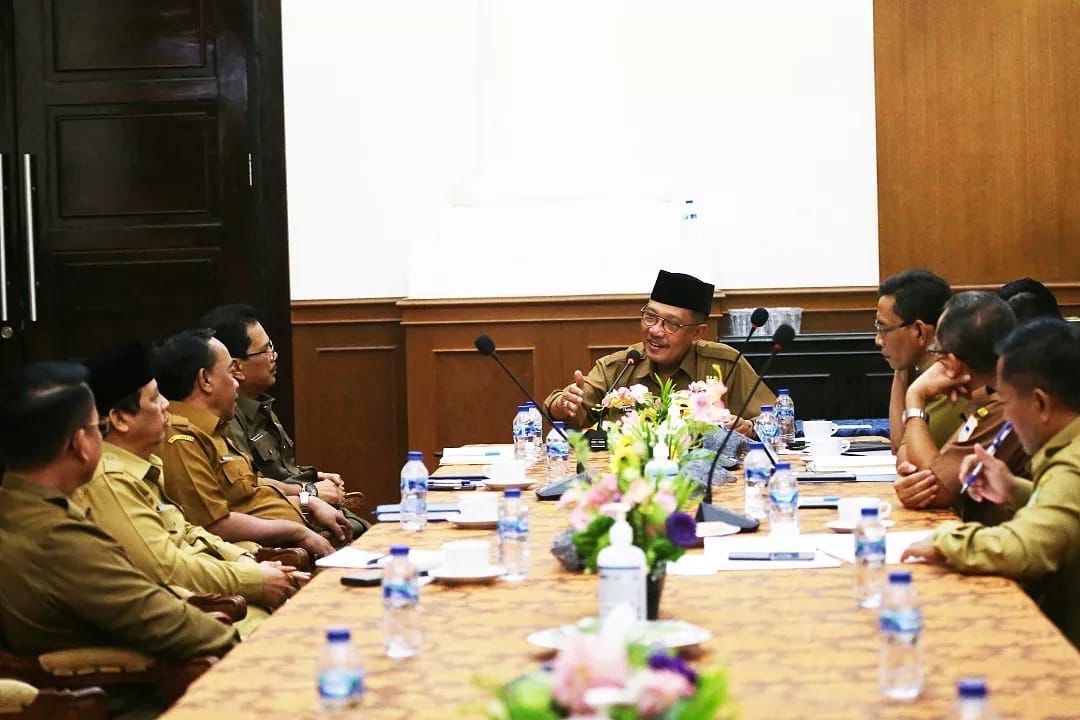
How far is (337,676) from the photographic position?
6.50ft

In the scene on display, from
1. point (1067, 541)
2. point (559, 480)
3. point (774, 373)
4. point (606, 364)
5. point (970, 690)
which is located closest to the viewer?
point (970, 690)

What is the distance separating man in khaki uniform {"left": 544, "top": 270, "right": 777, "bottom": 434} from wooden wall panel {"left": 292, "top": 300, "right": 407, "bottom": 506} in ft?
6.96

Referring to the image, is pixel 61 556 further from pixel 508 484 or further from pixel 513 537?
pixel 508 484

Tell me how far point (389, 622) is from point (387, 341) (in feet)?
17.1

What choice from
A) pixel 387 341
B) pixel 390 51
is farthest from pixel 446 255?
pixel 390 51

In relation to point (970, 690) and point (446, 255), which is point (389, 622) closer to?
point (970, 690)

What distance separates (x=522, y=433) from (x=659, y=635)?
2.69 metres

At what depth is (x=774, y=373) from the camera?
6324 millimetres

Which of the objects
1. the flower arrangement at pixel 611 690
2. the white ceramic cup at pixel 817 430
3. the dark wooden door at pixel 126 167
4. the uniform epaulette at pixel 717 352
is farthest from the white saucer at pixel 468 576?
the dark wooden door at pixel 126 167

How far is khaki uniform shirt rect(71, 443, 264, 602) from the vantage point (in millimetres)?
3381

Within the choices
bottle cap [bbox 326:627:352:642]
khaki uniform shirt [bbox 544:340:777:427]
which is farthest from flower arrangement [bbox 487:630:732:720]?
khaki uniform shirt [bbox 544:340:777:427]

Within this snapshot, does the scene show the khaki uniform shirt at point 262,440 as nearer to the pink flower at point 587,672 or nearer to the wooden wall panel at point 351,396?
the wooden wall panel at point 351,396

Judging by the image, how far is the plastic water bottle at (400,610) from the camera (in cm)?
242

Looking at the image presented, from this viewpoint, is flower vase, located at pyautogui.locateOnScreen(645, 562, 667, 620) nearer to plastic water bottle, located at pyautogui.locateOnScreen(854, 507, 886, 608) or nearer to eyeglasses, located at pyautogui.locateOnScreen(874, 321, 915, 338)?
plastic water bottle, located at pyautogui.locateOnScreen(854, 507, 886, 608)
